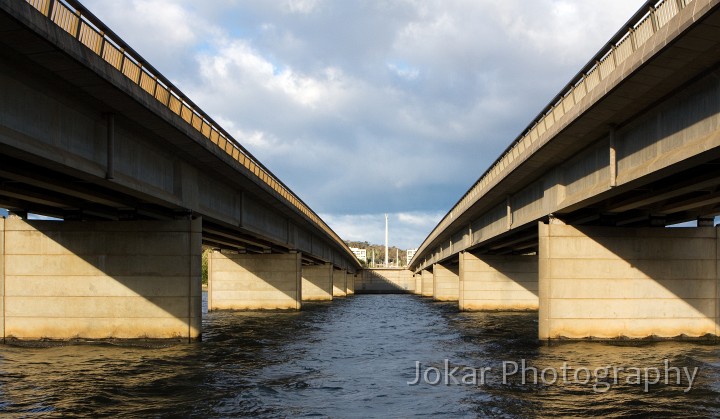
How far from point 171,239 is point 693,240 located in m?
21.1

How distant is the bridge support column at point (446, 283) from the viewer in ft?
265

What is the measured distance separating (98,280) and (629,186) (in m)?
19.8

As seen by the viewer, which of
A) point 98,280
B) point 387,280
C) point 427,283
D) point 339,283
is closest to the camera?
point 98,280

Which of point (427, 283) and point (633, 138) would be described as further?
point (427, 283)

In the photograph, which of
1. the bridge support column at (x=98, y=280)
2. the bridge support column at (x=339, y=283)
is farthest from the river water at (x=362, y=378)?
the bridge support column at (x=339, y=283)

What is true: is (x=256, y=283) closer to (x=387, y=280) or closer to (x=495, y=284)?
(x=495, y=284)

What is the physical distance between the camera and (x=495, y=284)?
54188mm

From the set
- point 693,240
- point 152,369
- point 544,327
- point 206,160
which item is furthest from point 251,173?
point 693,240

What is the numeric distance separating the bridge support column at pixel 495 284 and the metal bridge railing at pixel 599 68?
74.1ft

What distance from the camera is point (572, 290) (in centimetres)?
2648

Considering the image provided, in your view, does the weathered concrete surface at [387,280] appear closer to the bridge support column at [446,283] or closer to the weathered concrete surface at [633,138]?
the bridge support column at [446,283]

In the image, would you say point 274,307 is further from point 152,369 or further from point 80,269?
point 152,369

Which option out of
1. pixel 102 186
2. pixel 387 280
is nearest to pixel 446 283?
pixel 387 280

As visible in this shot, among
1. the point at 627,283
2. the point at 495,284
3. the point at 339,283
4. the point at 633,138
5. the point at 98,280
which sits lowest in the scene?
the point at 339,283
